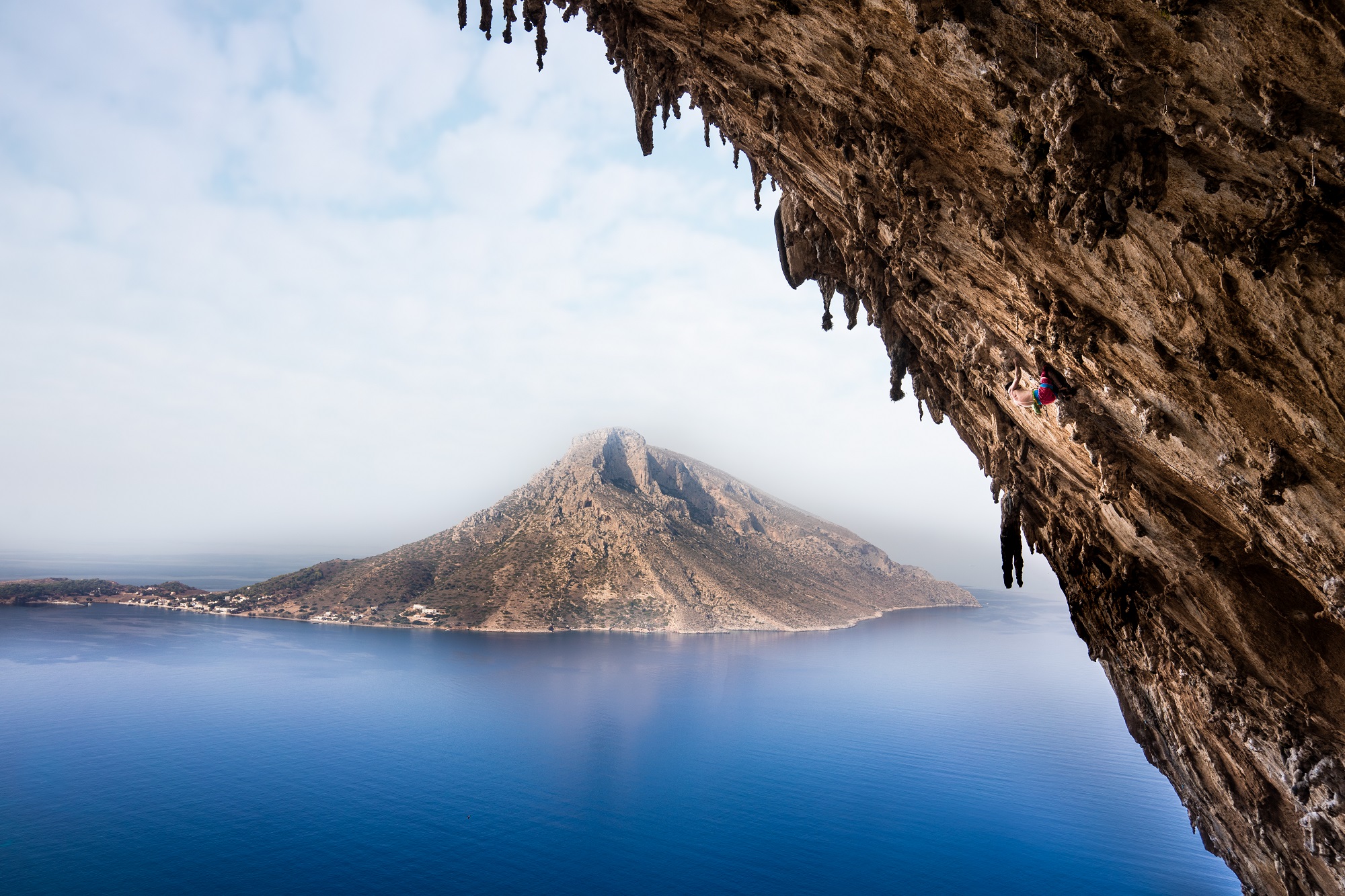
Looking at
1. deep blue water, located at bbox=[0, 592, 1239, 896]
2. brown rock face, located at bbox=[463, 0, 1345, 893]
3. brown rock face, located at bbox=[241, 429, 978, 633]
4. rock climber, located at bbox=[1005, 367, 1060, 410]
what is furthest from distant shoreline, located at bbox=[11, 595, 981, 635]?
rock climber, located at bbox=[1005, 367, 1060, 410]

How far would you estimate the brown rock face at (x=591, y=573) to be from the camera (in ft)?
423

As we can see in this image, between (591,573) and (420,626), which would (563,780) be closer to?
(420,626)

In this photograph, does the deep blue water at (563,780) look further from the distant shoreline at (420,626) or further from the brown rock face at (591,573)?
the brown rock face at (591,573)

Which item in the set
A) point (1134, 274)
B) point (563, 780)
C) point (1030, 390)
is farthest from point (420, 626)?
point (1134, 274)

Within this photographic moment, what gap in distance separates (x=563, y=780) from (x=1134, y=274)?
52561 millimetres

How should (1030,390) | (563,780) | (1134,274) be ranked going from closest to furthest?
(1134,274)
(1030,390)
(563,780)

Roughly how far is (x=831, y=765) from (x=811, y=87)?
56.1 m

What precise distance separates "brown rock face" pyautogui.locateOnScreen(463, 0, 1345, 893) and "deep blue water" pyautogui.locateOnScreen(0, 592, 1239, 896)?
92.9 feet

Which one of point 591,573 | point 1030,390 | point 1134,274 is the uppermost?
point 1134,274

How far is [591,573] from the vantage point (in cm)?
13562

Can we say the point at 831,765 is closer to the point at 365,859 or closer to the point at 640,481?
the point at 365,859

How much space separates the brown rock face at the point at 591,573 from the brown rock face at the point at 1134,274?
119 metres

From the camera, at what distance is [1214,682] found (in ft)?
36.8

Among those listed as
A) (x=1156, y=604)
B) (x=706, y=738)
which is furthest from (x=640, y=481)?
(x=1156, y=604)
